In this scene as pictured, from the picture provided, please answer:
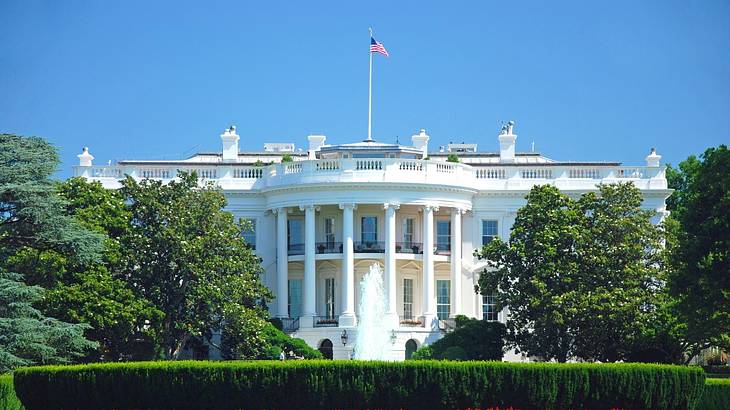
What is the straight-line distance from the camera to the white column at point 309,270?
76125 mm

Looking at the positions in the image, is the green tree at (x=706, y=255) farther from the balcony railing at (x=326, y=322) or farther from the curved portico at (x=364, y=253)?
the balcony railing at (x=326, y=322)

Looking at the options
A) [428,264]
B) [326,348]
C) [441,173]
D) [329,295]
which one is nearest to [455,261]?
[428,264]

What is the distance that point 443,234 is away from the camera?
7994 centimetres

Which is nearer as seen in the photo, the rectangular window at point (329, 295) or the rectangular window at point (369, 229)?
the rectangular window at point (369, 229)

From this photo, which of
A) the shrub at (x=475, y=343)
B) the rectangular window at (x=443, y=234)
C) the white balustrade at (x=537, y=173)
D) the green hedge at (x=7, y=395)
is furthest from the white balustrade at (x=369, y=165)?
the green hedge at (x=7, y=395)

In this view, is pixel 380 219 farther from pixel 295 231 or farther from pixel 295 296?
pixel 295 296

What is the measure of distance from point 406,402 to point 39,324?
47.5 ft

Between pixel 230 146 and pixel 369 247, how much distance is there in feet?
43.0

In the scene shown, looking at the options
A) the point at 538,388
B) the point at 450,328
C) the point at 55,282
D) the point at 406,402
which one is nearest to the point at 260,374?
the point at 406,402

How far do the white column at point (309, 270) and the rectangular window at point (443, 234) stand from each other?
7.02 metres

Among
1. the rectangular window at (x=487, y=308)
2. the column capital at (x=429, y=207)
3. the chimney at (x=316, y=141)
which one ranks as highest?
the chimney at (x=316, y=141)

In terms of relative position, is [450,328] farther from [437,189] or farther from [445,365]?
[445,365]

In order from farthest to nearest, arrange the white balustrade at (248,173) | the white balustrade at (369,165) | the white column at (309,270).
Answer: the white balustrade at (248,173)
the white balustrade at (369,165)
the white column at (309,270)

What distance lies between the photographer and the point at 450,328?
75375 mm
